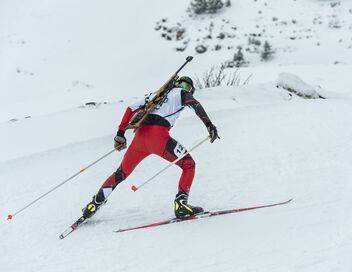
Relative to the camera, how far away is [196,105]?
5359 mm

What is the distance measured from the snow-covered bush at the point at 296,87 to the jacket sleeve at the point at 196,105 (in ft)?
17.5

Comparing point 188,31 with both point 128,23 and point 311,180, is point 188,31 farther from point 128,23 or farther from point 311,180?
point 311,180

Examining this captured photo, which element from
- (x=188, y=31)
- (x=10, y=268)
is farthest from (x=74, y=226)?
(x=188, y=31)

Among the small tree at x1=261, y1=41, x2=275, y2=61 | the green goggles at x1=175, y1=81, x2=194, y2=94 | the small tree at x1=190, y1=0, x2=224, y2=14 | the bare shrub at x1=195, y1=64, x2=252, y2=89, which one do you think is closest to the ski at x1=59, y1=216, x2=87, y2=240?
the green goggles at x1=175, y1=81, x2=194, y2=94

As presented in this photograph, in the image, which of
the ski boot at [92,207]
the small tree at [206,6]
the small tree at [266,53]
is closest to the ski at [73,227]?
the ski boot at [92,207]

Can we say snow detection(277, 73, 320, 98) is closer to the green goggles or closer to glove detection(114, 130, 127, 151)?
the green goggles

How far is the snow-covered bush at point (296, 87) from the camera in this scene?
1014cm

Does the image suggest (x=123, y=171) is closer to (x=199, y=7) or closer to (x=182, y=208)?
(x=182, y=208)

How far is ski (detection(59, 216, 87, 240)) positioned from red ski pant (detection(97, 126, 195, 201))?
319 millimetres

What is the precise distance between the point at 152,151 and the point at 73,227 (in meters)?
1.23

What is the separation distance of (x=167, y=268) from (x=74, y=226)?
1.36 meters

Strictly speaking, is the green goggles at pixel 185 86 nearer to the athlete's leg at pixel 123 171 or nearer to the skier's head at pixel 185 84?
the skier's head at pixel 185 84

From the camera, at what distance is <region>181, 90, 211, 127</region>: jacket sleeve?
536 centimetres

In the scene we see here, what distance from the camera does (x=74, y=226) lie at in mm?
5488
